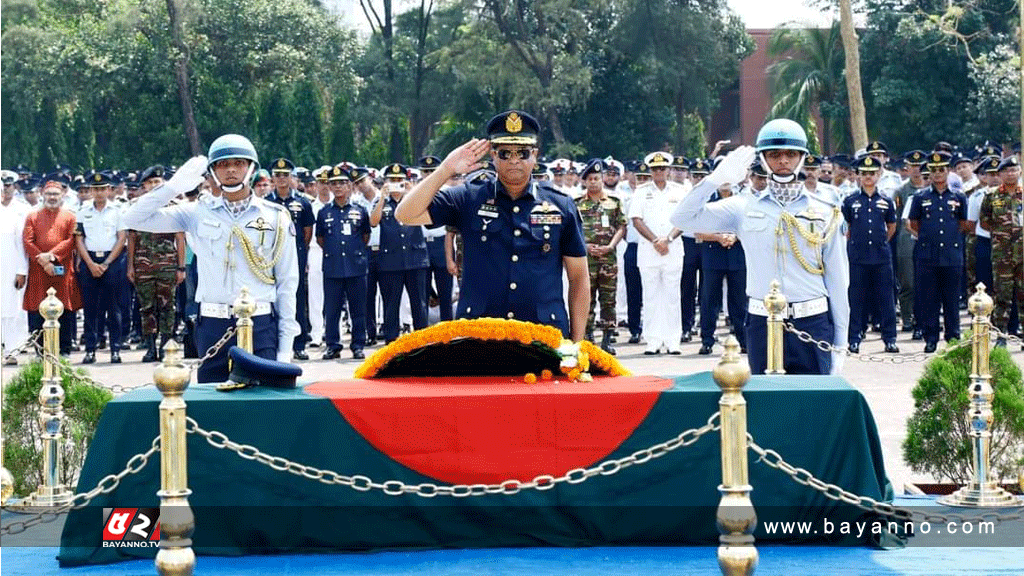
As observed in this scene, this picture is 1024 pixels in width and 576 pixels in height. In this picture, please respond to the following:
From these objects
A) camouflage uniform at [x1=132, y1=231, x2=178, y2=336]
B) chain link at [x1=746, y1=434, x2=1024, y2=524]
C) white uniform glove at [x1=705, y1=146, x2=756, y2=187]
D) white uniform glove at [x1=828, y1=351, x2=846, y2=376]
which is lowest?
chain link at [x1=746, y1=434, x2=1024, y2=524]

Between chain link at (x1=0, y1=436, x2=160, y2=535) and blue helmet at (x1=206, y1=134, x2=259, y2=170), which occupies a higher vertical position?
blue helmet at (x1=206, y1=134, x2=259, y2=170)

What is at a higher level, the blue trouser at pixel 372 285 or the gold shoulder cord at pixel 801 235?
the gold shoulder cord at pixel 801 235

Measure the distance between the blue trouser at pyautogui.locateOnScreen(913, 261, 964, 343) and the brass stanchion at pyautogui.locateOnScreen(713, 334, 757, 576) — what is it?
473 inches

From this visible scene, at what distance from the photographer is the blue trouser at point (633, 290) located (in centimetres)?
1886

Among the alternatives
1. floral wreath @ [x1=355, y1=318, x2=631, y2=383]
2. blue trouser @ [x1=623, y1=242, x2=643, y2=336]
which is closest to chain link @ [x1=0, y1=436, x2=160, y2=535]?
floral wreath @ [x1=355, y1=318, x2=631, y2=383]

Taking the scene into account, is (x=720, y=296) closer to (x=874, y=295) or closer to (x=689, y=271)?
(x=689, y=271)

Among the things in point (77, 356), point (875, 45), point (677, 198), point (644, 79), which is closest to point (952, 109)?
point (875, 45)

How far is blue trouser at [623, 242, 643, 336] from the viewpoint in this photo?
742 inches

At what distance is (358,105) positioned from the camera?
169ft

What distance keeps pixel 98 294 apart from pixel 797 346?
1151cm

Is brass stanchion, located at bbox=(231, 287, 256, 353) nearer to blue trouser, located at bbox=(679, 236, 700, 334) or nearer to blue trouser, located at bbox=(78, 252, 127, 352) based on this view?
→ blue trouser, located at bbox=(78, 252, 127, 352)

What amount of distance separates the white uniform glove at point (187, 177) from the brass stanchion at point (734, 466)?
13.2 feet

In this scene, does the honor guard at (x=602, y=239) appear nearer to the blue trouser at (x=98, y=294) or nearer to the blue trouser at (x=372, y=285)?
the blue trouser at (x=372, y=285)

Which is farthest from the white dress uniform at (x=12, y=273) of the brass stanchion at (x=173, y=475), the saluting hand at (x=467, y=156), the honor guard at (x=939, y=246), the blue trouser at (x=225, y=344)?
the brass stanchion at (x=173, y=475)
